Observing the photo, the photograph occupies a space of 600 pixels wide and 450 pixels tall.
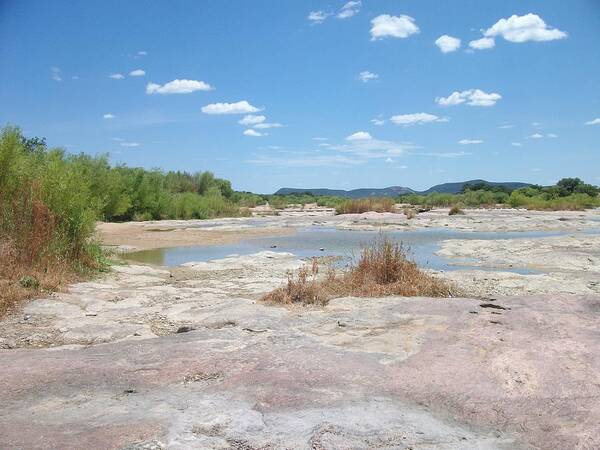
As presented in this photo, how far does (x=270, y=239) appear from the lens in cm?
2575

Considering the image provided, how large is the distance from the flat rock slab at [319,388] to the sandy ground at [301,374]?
0.02m

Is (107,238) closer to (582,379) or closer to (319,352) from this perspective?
(319,352)

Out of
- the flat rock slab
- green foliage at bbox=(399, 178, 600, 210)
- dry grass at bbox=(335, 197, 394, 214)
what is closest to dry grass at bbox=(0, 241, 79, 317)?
the flat rock slab

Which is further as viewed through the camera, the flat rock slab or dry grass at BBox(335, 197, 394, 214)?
dry grass at BBox(335, 197, 394, 214)

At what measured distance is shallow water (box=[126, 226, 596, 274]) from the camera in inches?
669

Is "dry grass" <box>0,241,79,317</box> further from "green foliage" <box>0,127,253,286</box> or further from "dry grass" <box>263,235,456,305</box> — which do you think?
"dry grass" <box>263,235,456,305</box>

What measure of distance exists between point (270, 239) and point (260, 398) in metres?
21.1

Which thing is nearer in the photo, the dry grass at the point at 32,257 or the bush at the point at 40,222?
the dry grass at the point at 32,257

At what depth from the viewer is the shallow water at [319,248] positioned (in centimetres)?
1698

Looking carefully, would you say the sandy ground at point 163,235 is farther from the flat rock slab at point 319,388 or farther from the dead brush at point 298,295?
the flat rock slab at point 319,388

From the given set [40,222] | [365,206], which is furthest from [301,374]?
[365,206]

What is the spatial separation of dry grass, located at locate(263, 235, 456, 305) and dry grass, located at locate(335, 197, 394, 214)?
121ft

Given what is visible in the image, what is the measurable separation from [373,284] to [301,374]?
5.03 m

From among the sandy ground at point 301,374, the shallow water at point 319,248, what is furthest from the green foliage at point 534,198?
the sandy ground at point 301,374
